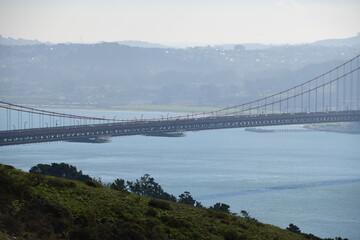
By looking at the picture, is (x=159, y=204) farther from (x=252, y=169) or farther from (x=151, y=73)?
(x=151, y=73)

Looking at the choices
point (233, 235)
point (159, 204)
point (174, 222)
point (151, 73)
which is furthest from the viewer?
point (151, 73)

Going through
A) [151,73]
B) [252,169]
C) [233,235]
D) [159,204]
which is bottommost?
[252,169]

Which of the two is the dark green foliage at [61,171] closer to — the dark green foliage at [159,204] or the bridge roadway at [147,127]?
the bridge roadway at [147,127]

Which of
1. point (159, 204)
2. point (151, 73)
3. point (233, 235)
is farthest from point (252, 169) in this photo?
point (151, 73)

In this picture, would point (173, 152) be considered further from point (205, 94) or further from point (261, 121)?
point (205, 94)

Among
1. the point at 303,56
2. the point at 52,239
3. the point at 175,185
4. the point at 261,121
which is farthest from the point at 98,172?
the point at 303,56

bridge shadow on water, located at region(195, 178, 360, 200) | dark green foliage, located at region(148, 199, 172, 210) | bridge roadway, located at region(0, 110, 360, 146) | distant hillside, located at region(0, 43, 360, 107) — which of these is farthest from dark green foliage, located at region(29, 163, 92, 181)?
distant hillside, located at region(0, 43, 360, 107)
